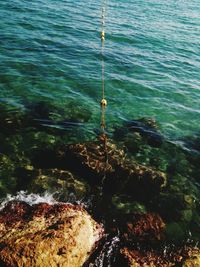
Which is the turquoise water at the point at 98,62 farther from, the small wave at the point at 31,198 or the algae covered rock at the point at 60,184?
the small wave at the point at 31,198

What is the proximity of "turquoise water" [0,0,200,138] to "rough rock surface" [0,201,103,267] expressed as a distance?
21.4 feet

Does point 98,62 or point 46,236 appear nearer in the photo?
point 46,236

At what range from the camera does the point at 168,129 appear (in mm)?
16156

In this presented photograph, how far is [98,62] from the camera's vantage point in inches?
850

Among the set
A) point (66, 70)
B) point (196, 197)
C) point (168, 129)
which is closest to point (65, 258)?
point (196, 197)

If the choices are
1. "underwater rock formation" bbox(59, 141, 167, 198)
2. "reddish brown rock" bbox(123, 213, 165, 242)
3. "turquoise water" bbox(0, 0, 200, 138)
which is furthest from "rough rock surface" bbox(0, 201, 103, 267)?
"turquoise water" bbox(0, 0, 200, 138)

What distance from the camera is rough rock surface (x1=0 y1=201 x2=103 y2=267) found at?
759 centimetres

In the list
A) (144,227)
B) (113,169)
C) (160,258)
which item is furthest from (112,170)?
(160,258)

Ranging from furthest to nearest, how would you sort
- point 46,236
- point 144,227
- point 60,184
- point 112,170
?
point 112,170, point 60,184, point 144,227, point 46,236

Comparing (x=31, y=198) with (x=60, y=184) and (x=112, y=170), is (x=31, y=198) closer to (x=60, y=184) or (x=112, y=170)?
(x=60, y=184)

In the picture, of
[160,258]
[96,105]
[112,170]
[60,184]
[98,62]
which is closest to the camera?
[160,258]

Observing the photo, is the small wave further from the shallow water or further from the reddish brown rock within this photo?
the reddish brown rock

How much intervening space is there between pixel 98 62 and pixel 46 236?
15.4 m

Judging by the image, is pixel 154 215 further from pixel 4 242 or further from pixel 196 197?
pixel 4 242
